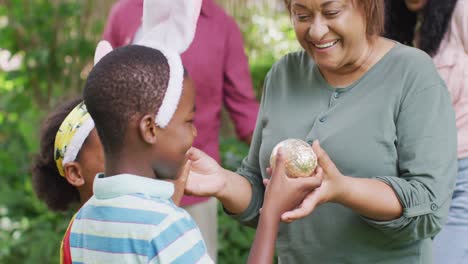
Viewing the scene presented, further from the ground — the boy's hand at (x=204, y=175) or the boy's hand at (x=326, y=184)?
the boy's hand at (x=326, y=184)

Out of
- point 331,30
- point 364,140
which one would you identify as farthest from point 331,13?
point 364,140

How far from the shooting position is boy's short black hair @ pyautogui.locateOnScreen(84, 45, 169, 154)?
7.24 ft

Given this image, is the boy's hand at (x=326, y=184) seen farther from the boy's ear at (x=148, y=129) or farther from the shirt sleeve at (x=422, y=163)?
the boy's ear at (x=148, y=129)

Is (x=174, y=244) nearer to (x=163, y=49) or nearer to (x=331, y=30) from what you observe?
(x=163, y=49)

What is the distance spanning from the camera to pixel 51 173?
3.27 m

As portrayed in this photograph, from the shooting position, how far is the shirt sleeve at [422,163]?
2.66 metres

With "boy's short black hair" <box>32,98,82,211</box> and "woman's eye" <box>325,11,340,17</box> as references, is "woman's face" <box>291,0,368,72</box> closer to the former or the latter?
"woman's eye" <box>325,11,340,17</box>

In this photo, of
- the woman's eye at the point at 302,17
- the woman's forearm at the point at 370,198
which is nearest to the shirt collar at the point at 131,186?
the woman's forearm at the point at 370,198

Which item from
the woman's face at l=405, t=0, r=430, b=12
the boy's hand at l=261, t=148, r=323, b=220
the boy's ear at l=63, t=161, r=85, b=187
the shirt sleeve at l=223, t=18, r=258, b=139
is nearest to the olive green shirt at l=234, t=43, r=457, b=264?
the boy's hand at l=261, t=148, r=323, b=220

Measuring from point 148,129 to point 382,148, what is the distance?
32.2 inches

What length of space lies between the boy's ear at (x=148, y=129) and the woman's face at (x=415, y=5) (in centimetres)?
178

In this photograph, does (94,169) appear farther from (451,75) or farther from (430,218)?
(451,75)

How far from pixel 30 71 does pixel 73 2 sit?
0.59 m

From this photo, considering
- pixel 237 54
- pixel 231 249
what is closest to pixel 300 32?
pixel 237 54
